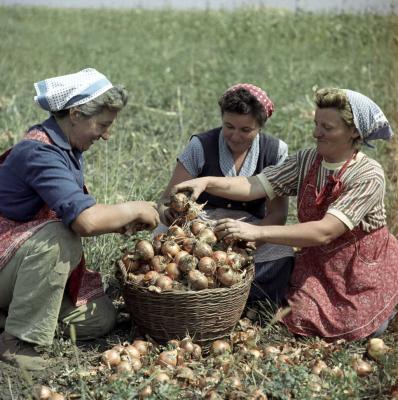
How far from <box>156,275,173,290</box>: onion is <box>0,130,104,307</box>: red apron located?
0.40 metres

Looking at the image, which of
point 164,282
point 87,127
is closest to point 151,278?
point 164,282

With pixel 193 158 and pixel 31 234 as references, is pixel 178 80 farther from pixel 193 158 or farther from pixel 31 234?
pixel 31 234

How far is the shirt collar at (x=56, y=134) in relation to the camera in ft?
8.80

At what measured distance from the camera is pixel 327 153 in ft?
9.59

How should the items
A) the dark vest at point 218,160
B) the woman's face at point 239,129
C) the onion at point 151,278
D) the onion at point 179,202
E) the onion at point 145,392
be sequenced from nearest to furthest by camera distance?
the onion at point 145,392 → the onion at point 151,278 → the onion at point 179,202 → the woman's face at point 239,129 → the dark vest at point 218,160

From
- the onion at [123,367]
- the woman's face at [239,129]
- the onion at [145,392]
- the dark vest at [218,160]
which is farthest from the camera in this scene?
the dark vest at [218,160]

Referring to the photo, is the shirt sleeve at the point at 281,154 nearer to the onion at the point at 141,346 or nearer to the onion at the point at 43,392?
the onion at the point at 141,346

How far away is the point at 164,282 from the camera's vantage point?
8.71 ft

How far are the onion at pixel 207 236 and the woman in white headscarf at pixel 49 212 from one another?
204mm

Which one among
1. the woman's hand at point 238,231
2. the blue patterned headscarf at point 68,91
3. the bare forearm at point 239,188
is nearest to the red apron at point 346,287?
the bare forearm at point 239,188

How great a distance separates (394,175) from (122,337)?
93.7 inches

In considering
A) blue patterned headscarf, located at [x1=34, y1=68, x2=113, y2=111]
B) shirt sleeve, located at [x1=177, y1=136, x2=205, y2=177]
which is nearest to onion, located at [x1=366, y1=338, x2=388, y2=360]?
shirt sleeve, located at [x1=177, y1=136, x2=205, y2=177]

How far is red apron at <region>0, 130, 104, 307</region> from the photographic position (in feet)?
8.72

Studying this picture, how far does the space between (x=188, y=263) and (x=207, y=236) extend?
0.18 metres
